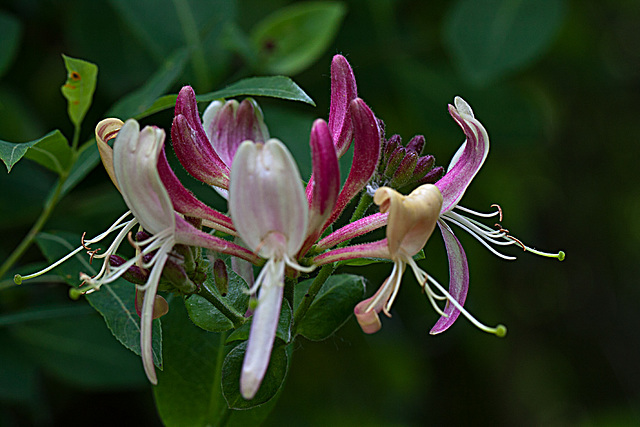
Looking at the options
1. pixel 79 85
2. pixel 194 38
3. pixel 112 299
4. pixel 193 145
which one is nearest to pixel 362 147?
pixel 193 145

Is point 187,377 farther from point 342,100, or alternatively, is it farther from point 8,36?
point 8,36

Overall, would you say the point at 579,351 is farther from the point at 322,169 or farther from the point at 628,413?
the point at 322,169

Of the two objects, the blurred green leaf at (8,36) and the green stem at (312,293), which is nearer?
the green stem at (312,293)

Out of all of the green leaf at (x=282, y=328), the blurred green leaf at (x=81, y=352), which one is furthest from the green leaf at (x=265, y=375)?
the blurred green leaf at (x=81, y=352)

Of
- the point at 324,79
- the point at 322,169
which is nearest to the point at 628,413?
the point at 324,79

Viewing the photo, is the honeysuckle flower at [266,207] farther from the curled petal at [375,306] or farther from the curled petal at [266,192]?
the curled petal at [375,306]

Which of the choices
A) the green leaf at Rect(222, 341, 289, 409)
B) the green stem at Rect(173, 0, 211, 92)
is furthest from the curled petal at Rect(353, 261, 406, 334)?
the green stem at Rect(173, 0, 211, 92)
